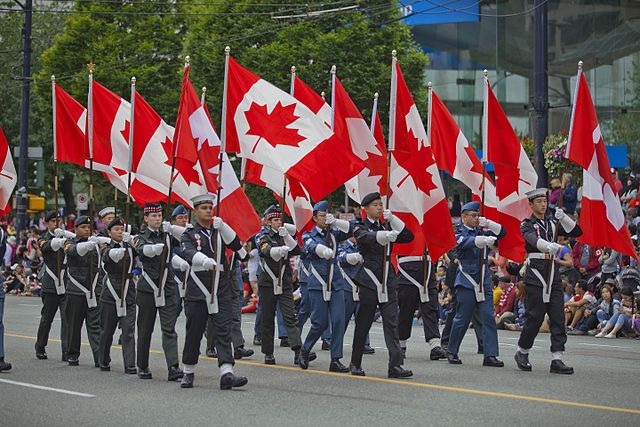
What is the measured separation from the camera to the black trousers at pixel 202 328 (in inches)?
443

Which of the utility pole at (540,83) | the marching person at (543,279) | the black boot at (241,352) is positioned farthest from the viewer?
the utility pole at (540,83)

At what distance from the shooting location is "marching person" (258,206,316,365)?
13.7 metres

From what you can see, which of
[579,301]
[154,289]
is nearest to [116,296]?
[154,289]

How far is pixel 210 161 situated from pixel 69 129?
10.7ft

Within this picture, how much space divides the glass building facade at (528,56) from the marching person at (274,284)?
562 inches

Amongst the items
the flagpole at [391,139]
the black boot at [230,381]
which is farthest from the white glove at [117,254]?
the flagpole at [391,139]

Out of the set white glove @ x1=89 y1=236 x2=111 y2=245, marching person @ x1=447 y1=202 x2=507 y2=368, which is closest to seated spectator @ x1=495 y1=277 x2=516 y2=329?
marching person @ x1=447 y1=202 x2=507 y2=368

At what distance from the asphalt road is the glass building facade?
15733mm

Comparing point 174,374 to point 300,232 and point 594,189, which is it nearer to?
point 300,232

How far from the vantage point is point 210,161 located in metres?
12.8

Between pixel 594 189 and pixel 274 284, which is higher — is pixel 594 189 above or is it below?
above

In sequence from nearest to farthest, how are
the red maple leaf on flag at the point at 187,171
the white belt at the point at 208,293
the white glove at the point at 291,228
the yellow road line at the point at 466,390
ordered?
the yellow road line at the point at 466,390 → the white belt at the point at 208,293 → the red maple leaf on flag at the point at 187,171 → the white glove at the point at 291,228

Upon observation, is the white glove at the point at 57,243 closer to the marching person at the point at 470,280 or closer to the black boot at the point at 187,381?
the black boot at the point at 187,381

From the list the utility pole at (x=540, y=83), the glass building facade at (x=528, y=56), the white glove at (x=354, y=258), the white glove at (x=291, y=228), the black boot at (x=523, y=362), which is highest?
the glass building facade at (x=528, y=56)
